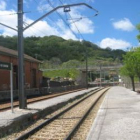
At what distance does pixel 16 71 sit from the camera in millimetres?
48094

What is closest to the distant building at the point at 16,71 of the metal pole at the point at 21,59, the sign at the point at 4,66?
the metal pole at the point at 21,59

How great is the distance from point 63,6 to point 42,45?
2407 centimetres

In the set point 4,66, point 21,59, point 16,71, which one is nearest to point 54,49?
point 16,71

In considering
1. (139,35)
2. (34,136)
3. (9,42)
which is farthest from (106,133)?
(9,42)

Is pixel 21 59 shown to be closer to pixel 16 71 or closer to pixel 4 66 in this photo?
pixel 4 66

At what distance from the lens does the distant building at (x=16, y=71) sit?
143ft

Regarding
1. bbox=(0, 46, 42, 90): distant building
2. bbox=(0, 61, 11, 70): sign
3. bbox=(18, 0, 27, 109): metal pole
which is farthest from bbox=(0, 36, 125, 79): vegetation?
bbox=(0, 61, 11, 70): sign

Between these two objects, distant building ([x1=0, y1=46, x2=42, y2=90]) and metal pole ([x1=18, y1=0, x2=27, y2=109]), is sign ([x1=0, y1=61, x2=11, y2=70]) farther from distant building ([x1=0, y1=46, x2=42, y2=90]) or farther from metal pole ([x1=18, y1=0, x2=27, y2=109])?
distant building ([x1=0, y1=46, x2=42, y2=90])

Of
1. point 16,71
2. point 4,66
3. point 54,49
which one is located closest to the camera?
point 4,66

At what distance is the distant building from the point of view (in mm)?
43594

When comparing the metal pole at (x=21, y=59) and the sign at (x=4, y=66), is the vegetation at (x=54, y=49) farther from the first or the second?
the sign at (x=4, y=66)

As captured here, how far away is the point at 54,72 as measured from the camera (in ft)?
428

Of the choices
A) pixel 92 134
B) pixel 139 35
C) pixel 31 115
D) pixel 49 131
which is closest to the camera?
pixel 92 134

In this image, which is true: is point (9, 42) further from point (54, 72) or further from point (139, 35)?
point (54, 72)
